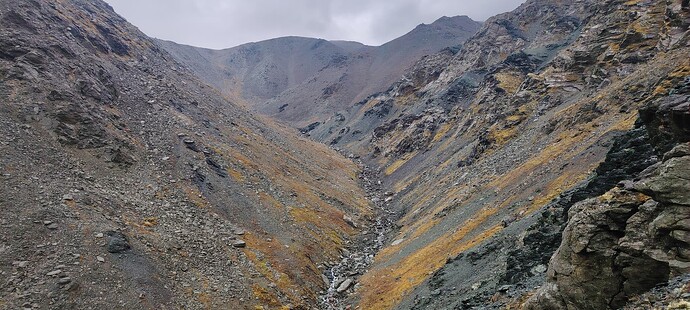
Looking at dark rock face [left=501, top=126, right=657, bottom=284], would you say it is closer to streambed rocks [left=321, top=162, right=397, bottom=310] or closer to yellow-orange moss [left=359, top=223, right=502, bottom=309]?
yellow-orange moss [left=359, top=223, right=502, bottom=309]

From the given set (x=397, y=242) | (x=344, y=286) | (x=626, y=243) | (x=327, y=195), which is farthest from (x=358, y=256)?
(x=626, y=243)

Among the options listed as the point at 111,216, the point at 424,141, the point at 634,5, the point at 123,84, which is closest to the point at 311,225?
A: the point at 111,216

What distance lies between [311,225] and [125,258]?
24603mm

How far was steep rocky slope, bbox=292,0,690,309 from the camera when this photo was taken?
25.3 m

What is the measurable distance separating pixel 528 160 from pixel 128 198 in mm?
46432

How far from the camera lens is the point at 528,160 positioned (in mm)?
50969

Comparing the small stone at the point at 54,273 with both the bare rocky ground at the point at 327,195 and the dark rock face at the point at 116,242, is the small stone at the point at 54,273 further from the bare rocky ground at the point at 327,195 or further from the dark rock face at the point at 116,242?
the dark rock face at the point at 116,242

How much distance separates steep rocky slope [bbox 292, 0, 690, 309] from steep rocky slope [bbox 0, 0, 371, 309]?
11.3 meters

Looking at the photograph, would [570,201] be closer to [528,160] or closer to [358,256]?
[528,160]

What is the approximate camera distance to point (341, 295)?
1554 inches

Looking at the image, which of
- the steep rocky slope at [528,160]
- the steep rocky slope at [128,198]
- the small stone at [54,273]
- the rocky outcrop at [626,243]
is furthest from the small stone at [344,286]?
the rocky outcrop at [626,243]

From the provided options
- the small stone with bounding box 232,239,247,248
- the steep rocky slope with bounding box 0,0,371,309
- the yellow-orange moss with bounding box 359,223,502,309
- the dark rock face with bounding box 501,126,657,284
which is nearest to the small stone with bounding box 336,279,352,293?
the yellow-orange moss with bounding box 359,223,502,309

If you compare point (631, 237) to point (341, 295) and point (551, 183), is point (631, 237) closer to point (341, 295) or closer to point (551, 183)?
point (551, 183)

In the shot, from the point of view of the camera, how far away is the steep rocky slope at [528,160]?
25281mm
